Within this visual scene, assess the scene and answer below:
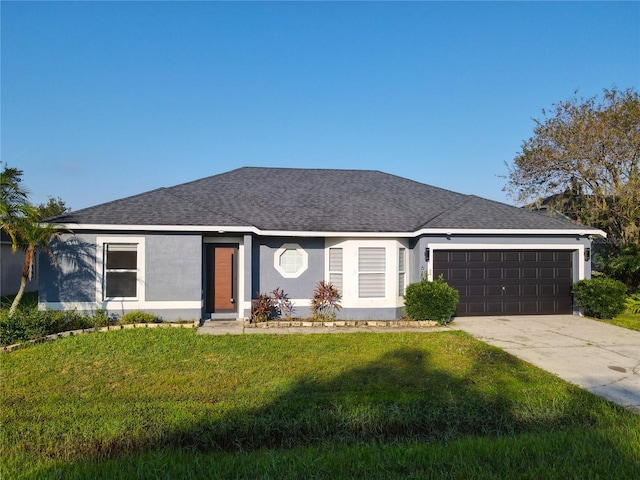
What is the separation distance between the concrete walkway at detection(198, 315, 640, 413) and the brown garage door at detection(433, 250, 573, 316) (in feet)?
1.36

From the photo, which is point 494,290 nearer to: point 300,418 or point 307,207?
point 307,207

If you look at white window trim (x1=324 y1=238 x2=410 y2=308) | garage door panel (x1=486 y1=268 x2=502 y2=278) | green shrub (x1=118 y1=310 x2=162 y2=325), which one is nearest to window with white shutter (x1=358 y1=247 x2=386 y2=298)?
white window trim (x1=324 y1=238 x2=410 y2=308)

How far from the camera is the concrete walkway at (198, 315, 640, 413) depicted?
6.61 m

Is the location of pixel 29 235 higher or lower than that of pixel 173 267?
higher

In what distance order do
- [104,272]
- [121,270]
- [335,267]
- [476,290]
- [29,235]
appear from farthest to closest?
[476,290]
[335,267]
[121,270]
[104,272]
[29,235]

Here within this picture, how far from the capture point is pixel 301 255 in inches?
491

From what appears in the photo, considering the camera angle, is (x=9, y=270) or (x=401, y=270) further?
(x=9, y=270)

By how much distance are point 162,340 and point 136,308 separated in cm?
271

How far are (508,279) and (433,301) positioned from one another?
315 centimetres

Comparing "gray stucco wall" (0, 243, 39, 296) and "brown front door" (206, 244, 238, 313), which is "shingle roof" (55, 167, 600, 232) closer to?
"brown front door" (206, 244, 238, 313)

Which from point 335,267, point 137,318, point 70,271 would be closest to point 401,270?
point 335,267

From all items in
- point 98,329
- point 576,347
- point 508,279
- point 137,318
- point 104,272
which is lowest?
point 576,347

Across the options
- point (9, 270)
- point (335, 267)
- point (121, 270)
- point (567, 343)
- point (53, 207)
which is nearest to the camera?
point (567, 343)

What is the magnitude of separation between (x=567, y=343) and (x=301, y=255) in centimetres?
716
